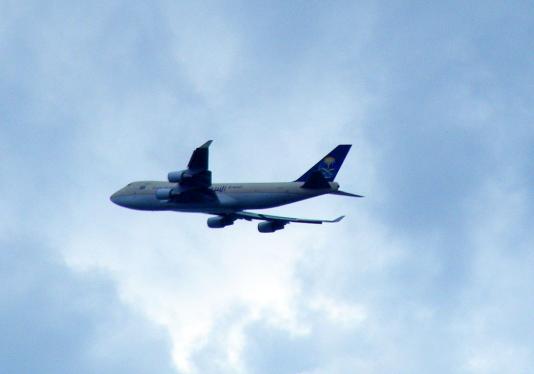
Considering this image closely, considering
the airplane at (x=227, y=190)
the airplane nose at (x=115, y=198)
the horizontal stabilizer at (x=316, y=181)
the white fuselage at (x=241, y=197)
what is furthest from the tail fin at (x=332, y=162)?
the airplane nose at (x=115, y=198)

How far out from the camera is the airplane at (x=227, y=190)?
278ft

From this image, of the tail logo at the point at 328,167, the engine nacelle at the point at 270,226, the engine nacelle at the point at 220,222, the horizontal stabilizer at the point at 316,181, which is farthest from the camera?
the engine nacelle at the point at 270,226

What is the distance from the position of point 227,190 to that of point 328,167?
9222 mm

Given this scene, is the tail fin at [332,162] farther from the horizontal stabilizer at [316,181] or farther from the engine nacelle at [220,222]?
the engine nacelle at [220,222]

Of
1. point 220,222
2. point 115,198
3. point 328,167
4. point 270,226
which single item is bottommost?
point 328,167

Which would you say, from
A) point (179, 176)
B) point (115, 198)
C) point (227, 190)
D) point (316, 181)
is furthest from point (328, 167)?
point (115, 198)

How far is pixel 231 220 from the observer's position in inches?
3844

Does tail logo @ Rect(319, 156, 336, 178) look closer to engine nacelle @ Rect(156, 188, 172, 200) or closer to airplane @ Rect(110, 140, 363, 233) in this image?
airplane @ Rect(110, 140, 363, 233)

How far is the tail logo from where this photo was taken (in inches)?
3445

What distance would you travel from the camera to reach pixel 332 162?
87875 mm

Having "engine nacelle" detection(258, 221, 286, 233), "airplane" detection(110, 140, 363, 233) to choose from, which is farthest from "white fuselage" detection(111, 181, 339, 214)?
"engine nacelle" detection(258, 221, 286, 233)

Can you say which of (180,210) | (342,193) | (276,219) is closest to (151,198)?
(180,210)

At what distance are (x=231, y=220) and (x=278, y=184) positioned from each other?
10943 mm

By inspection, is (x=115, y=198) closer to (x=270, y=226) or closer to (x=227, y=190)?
(x=227, y=190)
